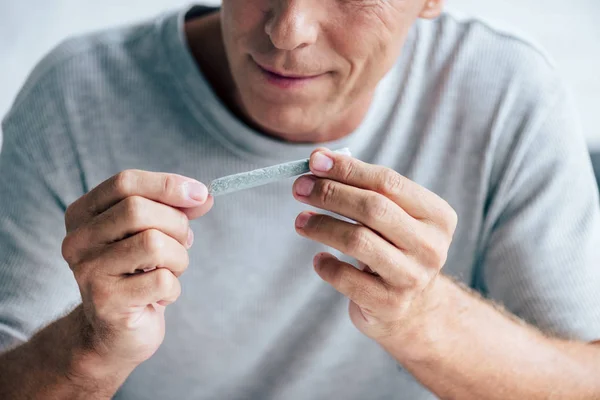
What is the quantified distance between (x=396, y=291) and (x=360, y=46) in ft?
1.40

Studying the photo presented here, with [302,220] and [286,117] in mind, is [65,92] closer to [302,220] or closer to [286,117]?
[286,117]

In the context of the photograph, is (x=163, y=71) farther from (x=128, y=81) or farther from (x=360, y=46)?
(x=360, y=46)

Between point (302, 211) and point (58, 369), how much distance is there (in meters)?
0.54

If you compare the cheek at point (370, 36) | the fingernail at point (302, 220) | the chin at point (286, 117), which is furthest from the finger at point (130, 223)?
the cheek at point (370, 36)

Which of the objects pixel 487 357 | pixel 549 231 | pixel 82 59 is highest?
pixel 82 59

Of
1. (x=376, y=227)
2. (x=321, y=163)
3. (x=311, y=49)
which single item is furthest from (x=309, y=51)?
(x=376, y=227)

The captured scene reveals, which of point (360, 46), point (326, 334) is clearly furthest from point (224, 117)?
point (326, 334)

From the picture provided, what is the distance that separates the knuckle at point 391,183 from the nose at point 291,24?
0.87 feet

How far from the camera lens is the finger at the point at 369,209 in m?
1.02

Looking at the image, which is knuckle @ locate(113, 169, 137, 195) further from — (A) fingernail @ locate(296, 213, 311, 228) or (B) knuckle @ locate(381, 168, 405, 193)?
(B) knuckle @ locate(381, 168, 405, 193)

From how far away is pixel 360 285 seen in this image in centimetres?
109

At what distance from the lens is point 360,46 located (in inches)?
48.0

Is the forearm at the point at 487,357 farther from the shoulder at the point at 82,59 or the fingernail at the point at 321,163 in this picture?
the shoulder at the point at 82,59

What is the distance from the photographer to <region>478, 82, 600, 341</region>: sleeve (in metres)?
1.41
